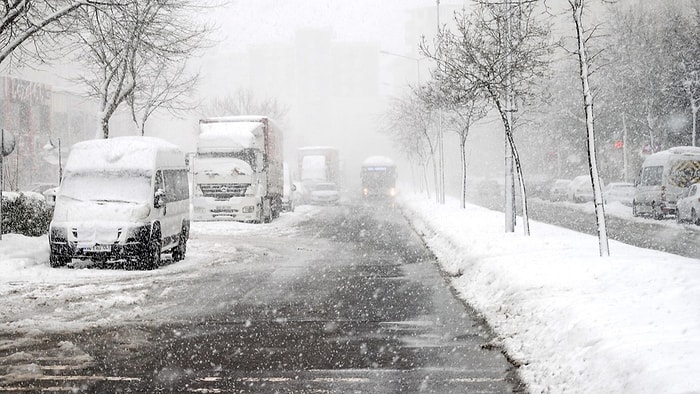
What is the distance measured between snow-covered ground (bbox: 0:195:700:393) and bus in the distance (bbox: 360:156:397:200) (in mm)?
45006

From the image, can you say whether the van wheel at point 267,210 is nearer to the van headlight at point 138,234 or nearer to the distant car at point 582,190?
the van headlight at point 138,234

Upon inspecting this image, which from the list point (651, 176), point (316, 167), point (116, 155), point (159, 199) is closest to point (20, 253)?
point (116, 155)

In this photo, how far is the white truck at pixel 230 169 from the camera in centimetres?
3000

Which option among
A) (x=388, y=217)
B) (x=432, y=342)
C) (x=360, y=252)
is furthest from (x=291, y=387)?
(x=388, y=217)

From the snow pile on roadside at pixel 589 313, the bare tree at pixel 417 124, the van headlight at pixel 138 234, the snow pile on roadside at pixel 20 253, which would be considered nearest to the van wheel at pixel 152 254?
the van headlight at pixel 138 234

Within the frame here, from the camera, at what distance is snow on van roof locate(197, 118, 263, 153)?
29828mm

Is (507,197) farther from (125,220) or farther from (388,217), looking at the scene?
(388,217)

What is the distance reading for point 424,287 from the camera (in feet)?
43.0

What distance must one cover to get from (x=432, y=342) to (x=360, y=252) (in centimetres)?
1125

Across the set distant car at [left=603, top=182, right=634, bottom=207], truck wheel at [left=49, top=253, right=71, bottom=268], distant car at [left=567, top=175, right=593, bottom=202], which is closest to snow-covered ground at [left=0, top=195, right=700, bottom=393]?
truck wheel at [left=49, top=253, right=71, bottom=268]

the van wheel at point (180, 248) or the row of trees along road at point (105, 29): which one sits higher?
the row of trees along road at point (105, 29)

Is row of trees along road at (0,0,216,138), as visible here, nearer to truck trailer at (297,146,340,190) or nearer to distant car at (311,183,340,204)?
distant car at (311,183,340,204)

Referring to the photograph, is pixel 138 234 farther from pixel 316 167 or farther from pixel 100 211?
pixel 316 167

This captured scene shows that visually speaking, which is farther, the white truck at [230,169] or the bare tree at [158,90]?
the white truck at [230,169]
